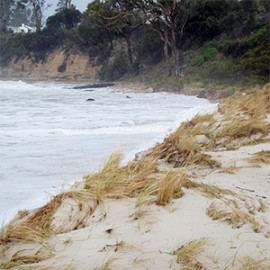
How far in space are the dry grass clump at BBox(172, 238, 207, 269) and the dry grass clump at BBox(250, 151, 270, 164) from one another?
2.43 meters

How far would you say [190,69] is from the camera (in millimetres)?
26297

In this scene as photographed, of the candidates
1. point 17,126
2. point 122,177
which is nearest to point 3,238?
point 122,177

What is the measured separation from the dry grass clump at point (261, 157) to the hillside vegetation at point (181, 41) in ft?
43.2

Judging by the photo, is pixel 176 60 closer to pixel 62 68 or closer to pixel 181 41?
pixel 181 41

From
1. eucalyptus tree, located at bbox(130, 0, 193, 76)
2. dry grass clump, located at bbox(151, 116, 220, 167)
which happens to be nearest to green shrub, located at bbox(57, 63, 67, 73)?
eucalyptus tree, located at bbox(130, 0, 193, 76)

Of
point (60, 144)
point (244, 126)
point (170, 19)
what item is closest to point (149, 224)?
point (244, 126)

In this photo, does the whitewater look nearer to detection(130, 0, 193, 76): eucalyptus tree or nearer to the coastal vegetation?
the coastal vegetation

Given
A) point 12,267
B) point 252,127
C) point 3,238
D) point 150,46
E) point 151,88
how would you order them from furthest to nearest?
point 150,46
point 151,88
point 252,127
point 3,238
point 12,267

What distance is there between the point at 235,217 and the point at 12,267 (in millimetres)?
1628

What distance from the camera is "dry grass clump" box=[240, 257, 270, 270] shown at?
2.66 meters

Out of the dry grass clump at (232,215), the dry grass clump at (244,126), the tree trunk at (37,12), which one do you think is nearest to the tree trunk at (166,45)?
the dry grass clump at (244,126)

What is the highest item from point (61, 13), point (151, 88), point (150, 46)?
point (61, 13)

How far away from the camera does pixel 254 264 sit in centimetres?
269

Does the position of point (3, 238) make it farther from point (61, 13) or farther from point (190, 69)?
point (61, 13)
